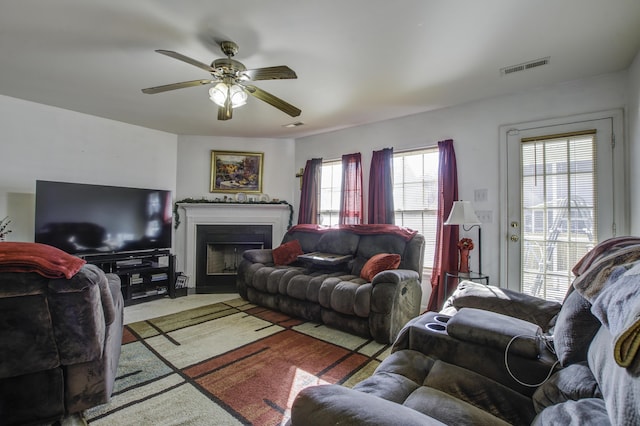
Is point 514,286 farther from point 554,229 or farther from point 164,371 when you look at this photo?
point 164,371

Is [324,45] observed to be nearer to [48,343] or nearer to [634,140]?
[48,343]

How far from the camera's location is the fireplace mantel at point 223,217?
15.3ft

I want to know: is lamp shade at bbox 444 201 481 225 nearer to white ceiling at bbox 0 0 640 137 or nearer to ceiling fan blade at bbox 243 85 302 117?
white ceiling at bbox 0 0 640 137

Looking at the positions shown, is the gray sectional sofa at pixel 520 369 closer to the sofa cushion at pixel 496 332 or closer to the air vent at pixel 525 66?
the sofa cushion at pixel 496 332

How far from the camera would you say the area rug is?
170 cm

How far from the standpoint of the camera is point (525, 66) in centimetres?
255

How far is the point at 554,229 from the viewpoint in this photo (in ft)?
9.54

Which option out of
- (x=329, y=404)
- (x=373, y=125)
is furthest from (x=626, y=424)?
(x=373, y=125)

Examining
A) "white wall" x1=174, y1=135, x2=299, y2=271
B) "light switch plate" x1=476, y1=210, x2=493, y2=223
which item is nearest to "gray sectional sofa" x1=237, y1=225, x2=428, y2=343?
"light switch plate" x1=476, y1=210, x2=493, y2=223

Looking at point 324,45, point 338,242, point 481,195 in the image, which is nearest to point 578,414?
point 324,45

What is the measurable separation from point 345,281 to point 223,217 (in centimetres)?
261

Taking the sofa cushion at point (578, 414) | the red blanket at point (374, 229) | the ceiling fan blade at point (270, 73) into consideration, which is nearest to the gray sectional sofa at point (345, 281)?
the red blanket at point (374, 229)

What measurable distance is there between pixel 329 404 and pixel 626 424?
620mm

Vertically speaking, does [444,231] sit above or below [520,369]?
above
